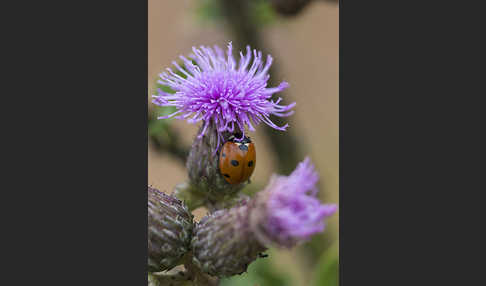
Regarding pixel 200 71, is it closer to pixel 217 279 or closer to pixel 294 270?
pixel 217 279

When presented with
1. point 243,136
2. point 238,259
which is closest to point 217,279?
point 238,259

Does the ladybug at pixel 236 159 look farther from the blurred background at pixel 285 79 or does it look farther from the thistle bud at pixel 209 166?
the blurred background at pixel 285 79

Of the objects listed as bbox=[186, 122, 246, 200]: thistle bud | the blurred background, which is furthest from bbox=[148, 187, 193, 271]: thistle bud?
the blurred background

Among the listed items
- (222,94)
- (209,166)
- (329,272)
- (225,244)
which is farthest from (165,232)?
(329,272)

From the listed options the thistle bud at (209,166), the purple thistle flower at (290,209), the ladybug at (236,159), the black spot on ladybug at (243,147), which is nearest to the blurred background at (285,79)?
the thistle bud at (209,166)

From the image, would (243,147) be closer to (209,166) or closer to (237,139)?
(237,139)

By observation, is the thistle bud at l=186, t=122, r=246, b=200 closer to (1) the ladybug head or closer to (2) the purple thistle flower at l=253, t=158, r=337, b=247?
(1) the ladybug head
